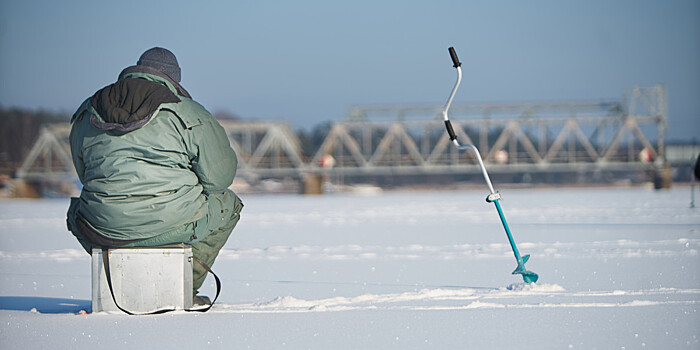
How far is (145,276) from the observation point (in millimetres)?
4430

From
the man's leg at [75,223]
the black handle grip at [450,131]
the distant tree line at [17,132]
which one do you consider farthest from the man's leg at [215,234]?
the distant tree line at [17,132]

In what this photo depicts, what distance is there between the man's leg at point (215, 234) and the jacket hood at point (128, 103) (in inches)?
24.0

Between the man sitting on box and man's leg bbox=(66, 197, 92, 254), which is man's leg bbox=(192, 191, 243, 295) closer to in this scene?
the man sitting on box

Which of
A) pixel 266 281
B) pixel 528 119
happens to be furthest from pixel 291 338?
pixel 528 119

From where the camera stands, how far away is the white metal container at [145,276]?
4.43 meters

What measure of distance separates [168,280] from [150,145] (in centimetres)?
70

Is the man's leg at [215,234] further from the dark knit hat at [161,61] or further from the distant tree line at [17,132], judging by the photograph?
the distant tree line at [17,132]

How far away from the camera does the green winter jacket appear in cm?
430

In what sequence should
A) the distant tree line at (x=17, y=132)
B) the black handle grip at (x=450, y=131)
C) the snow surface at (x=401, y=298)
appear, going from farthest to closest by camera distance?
1. the distant tree line at (x=17, y=132)
2. the black handle grip at (x=450, y=131)
3. the snow surface at (x=401, y=298)

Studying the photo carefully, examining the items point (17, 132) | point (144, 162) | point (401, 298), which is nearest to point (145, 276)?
point (144, 162)

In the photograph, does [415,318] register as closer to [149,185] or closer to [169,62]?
[149,185]

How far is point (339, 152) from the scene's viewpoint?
218 feet

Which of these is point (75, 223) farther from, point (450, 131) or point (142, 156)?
point (450, 131)

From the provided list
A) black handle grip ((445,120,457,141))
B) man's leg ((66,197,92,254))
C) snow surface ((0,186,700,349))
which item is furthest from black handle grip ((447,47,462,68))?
man's leg ((66,197,92,254))
